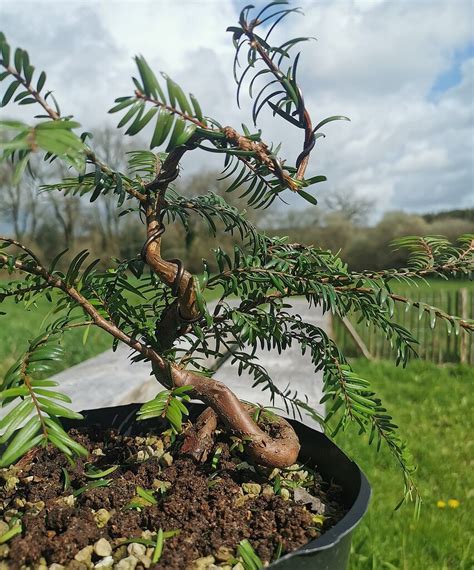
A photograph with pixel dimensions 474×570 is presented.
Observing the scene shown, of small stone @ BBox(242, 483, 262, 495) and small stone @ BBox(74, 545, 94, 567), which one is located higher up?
small stone @ BBox(242, 483, 262, 495)

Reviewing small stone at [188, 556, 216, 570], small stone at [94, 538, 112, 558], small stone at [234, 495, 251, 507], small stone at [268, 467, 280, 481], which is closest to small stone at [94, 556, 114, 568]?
small stone at [94, 538, 112, 558]

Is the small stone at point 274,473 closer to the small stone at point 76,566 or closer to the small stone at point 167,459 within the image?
the small stone at point 167,459

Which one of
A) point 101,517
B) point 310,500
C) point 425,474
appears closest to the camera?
point 101,517

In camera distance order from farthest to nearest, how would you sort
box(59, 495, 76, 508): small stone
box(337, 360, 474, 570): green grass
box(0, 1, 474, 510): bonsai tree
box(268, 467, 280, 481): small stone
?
box(337, 360, 474, 570): green grass → box(268, 467, 280, 481): small stone → box(59, 495, 76, 508): small stone → box(0, 1, 474, 510): bonsai tree

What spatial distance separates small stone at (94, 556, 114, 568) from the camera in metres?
0.80

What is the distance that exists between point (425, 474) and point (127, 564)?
2.54 m

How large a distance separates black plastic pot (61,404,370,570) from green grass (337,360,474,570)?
8cm

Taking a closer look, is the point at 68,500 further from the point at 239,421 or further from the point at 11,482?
the point at 239,421

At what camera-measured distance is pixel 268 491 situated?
1029 millimetres

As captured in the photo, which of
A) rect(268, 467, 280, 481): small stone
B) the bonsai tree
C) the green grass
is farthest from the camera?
the green grass

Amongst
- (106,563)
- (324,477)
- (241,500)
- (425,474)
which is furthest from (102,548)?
(425,474)

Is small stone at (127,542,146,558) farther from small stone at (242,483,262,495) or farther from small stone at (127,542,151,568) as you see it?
small stone at (242,483,262,495)

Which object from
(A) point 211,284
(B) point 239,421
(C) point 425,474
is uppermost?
(A) point 211,284

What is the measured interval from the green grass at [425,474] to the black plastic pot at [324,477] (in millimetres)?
79
